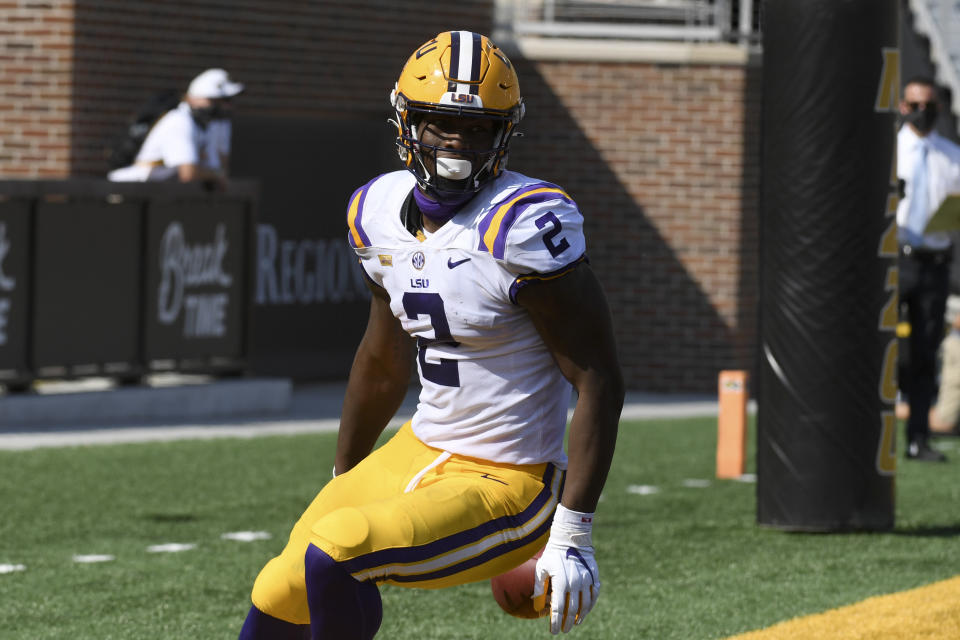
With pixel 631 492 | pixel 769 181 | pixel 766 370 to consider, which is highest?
pixel 769 181

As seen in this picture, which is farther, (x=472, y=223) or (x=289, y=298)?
(x=289, y=298)

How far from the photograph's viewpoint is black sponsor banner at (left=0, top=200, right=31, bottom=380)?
11.1 meters

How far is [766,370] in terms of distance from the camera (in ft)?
25.9

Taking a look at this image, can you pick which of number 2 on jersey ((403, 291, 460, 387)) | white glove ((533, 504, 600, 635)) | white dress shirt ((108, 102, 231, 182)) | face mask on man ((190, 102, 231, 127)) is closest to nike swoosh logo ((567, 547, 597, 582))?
white glove ((533, 504, 600, 635))

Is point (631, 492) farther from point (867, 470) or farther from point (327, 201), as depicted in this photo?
point (327, 201)

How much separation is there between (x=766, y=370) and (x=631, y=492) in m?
1.54

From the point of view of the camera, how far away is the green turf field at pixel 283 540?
6.05 meters

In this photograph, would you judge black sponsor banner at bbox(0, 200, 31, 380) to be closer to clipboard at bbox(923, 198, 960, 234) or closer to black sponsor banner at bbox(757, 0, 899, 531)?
black sponsor banner at bbox(757, 0, 899, 531)

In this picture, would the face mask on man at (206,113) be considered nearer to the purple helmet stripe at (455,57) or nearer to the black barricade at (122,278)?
the black barricade at (122,278)

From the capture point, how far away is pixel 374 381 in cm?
446

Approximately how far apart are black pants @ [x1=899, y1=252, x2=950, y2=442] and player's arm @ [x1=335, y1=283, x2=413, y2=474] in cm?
631

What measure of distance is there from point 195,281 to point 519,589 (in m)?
8.65

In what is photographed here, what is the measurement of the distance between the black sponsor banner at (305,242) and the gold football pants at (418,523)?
1035cm

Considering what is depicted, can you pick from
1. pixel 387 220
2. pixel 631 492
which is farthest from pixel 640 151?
pixel 387 220
